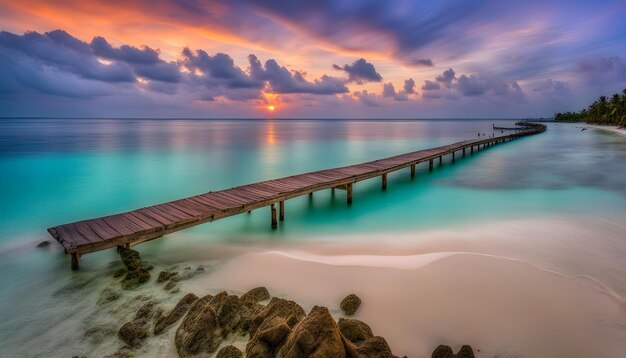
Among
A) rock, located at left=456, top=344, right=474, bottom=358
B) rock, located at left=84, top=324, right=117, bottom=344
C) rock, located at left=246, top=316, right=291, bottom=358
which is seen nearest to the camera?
rock, located at left=246, top=316, right=291, bottom=358

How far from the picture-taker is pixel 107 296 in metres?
6.17

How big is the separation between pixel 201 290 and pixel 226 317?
1.56m

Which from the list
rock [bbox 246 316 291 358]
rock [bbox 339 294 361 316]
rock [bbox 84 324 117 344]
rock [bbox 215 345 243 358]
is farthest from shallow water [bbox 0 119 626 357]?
rock [bbox 246 316 291 358]

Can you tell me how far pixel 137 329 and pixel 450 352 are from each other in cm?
451

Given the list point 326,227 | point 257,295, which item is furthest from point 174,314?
point 326,227

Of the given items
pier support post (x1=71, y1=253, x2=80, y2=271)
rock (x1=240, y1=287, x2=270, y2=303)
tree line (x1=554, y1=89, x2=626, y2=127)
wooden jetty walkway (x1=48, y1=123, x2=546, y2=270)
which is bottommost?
rock (x1=240, y1=287, x2=270, y2=303)

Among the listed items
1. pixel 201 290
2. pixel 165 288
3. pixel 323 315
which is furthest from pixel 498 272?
pixel 165 288

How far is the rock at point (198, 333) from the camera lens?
4602 millimetres

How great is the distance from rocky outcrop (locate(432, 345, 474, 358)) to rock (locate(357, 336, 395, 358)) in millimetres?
842

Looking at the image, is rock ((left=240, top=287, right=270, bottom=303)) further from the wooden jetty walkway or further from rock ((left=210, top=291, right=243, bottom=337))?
the wooden jetty walkway

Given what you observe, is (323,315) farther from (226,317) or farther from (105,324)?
(105,324)

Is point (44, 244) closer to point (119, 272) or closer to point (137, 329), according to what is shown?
point (119, 272)

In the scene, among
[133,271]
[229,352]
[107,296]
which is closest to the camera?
[229,352]

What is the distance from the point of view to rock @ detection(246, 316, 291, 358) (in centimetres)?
396
